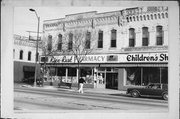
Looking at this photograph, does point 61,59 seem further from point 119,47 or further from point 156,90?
point 156,90

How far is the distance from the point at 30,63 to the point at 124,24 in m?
18.5

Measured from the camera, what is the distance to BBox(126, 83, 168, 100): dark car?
66.4ft

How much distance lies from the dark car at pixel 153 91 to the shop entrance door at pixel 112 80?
748cm

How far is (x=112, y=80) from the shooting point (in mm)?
29406

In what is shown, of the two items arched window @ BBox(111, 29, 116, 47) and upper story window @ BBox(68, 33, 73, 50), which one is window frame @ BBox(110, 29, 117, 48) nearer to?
arched window @ BBox(111, 29, 116, 47)

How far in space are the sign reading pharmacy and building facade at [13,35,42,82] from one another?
806 centimetres

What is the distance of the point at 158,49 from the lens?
2675cm

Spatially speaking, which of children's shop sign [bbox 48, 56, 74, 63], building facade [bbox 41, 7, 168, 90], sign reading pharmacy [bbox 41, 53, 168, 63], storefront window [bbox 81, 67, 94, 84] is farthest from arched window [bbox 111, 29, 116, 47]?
children's shop sign [bbox 48, 56, 74, 63]

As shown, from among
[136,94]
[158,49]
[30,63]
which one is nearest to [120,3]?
[136,94]

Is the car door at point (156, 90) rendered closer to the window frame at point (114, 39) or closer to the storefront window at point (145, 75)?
the storefront window at point (145, 75)

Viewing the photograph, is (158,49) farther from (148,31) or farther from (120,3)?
(120,3)

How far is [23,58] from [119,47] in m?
17.4

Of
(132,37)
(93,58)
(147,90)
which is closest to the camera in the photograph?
(147,90)

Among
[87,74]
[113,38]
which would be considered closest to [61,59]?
[87,74]
